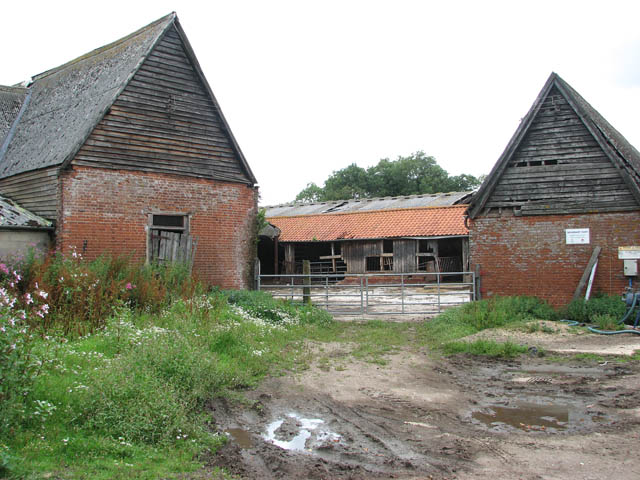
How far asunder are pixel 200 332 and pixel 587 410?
20.4ft

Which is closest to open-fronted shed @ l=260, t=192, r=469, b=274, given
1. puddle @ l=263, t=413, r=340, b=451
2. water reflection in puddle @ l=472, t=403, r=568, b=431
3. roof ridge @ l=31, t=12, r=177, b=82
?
roof ridge @ l=31, t=12, r=177, b=82

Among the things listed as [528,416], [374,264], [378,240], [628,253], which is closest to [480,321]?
[628,253]

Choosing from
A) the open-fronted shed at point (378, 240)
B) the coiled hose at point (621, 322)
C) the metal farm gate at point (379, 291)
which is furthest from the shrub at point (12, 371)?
the open-fronted shed at point (378, 240)

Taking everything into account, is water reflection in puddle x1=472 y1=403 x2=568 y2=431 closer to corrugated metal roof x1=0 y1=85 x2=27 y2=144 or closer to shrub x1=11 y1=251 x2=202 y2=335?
shrub x1=11 y1=251 x2=202 y2=335

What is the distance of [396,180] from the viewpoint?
212 ft

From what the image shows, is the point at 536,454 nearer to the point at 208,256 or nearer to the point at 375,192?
the point at 208,256

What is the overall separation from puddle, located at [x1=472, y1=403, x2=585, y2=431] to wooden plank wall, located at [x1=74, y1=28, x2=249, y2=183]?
11491 millimetres

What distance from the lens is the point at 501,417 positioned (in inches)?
273

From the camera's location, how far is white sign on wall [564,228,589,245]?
49.7 feet

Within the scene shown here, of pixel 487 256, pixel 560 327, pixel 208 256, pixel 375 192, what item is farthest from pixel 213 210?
pixel 375 192

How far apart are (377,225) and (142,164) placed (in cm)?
1797

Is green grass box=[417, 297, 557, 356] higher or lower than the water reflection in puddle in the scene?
higher

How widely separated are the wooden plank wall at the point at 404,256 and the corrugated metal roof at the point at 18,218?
1916cm

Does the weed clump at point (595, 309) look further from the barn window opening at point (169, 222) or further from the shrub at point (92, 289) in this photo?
the barn window opening at point (169, 222)
